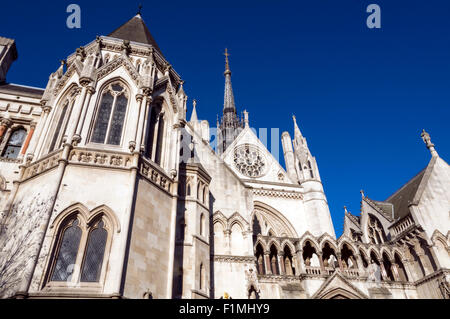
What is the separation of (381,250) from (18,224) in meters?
21.1

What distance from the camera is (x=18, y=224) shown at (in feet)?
36.5

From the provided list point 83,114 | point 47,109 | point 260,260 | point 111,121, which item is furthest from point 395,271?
point 47,109

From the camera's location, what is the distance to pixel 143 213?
1192cm

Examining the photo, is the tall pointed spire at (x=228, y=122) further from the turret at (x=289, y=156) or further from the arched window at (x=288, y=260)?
the arched window at (x=288, y=260)

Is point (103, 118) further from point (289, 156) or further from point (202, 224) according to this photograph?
point (289, 156)

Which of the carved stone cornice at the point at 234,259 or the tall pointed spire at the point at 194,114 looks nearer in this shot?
the carved stone cornice at the point at 234,259

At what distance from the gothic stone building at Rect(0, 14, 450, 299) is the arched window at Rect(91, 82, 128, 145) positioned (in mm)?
63

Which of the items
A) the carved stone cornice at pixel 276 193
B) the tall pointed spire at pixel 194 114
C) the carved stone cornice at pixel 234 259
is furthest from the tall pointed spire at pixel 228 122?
the carved stone cornice at pixel 234 259

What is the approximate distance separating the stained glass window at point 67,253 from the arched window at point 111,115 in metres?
4.03

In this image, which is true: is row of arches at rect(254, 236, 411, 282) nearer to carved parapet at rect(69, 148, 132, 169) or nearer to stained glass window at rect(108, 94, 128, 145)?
carved parapet at rect(69, 148, 132, 169)

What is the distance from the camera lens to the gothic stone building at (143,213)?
1043 centimetres

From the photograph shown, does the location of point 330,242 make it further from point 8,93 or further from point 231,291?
point 8,93

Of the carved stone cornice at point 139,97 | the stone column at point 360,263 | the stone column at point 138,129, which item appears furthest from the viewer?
the stone column at point 360,263
